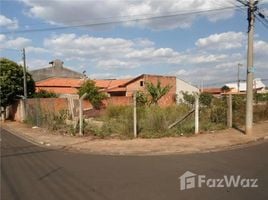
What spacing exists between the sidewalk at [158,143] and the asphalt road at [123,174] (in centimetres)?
97

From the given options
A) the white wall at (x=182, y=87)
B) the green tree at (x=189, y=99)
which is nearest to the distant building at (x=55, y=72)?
the white wall at (x=182, y=87)

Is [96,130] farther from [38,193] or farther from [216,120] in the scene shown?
[38,193]

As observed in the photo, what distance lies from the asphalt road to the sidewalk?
0.97 metres

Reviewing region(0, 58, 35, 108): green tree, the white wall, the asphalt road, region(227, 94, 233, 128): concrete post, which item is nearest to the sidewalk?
the asphalt road

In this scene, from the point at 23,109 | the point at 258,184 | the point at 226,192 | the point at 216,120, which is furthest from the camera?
the point at 23,109

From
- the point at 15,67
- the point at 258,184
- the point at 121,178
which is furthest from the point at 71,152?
the point at 15,67

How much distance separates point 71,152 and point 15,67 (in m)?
29.4

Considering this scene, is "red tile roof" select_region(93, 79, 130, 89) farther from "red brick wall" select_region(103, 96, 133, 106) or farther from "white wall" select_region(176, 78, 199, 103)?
"red brick wall" select_region(103, 96, 133, 106)

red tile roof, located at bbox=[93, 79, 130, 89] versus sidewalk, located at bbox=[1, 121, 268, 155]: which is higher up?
red tile roof, located at bbox=[93, 79, 130, 89]

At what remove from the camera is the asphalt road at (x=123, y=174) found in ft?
25.6

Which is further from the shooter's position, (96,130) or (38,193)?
(96,130)

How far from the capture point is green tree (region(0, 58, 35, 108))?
40.6m

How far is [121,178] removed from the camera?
9.41m

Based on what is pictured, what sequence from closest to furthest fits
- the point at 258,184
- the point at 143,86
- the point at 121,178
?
the point at 258,184, the point at 121,178, the point at 143,86
